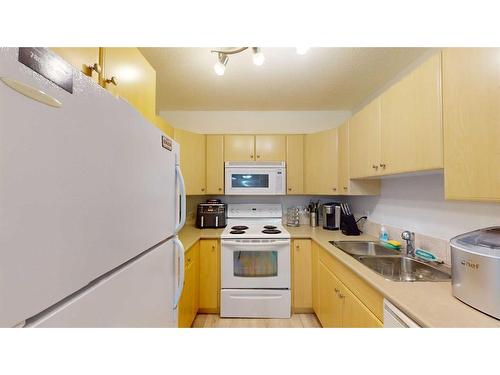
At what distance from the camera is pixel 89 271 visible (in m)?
0.41

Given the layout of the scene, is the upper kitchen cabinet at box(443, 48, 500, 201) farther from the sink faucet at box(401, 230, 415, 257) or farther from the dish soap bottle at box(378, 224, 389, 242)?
the dish soap bottle at box(378, 224, 389, 242)

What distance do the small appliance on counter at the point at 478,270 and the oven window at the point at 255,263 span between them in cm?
138

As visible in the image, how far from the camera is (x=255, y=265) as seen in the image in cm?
199

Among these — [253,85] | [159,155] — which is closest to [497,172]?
[159,155]

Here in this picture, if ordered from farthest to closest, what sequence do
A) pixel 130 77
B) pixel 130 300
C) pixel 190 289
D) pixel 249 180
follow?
pixel 249 180 → pixel 190 289 → pixel 130 77 → pixel 130 300

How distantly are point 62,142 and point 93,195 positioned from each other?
0.40ft

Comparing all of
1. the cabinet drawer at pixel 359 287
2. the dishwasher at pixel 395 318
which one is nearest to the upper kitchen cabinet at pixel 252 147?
the cabinet drawer at pixel 359 287

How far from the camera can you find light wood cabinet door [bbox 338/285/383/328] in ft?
3.29

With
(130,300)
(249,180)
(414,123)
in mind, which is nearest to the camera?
(130,300)

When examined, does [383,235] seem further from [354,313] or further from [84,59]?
[84,59]

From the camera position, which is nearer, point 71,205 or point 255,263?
point 71,205

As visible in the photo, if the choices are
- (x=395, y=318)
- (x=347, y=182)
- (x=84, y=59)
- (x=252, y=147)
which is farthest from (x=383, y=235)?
(x=84, y=59)

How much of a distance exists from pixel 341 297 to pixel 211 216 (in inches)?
61.3
